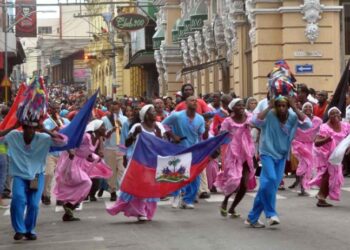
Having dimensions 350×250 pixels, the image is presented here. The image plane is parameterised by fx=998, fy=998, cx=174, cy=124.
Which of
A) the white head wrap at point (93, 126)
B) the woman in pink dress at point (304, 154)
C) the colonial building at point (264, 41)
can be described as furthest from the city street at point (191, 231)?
the colonial building at point (264, 41)

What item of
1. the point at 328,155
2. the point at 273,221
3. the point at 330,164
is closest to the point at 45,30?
the point at 328,155

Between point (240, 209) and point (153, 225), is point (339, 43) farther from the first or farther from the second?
point (153, 225)

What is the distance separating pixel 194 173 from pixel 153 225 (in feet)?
3.72

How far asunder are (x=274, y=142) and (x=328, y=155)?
3.41 meters

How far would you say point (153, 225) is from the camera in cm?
1308

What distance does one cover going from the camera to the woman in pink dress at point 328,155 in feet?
49.4

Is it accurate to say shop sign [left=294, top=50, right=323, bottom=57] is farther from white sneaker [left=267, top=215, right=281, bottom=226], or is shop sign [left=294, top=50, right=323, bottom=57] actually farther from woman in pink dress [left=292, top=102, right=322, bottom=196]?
white sneaker [left=267, top=215, right=281, bottom=226]

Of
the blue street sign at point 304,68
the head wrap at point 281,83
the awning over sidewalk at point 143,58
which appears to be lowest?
the head wrap at point 281,83

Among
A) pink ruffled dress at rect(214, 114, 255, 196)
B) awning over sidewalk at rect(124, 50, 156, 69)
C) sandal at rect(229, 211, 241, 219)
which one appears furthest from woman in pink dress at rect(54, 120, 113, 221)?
awning over sidewalk at rect(124, 50, 156, 69)

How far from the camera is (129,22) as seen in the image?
152 feet

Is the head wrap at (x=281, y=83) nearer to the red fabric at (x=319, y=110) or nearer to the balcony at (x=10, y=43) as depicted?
the red fabric at (x=319, y=110)

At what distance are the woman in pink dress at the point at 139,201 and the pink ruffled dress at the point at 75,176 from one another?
0.88 metres

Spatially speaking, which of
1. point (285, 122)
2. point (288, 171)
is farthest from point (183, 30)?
point (285, 122)

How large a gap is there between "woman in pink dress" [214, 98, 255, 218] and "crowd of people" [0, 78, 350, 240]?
0.01 meters
